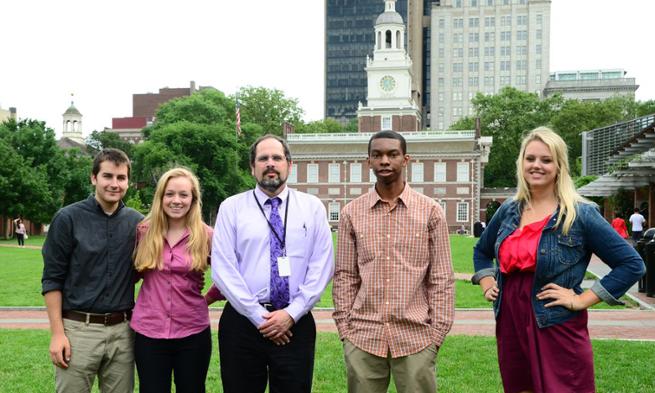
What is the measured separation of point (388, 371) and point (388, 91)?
67.1 meters

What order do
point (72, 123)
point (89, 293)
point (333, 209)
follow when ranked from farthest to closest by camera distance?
point (72, 123) < point (333, 209) < point (89, 293)

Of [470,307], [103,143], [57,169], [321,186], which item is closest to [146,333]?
[470,307]

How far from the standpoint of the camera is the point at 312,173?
6475 cm

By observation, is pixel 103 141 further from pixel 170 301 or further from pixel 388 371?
pixel 388 371

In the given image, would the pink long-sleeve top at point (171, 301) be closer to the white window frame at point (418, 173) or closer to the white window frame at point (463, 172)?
the white window frame at point (418, 173)

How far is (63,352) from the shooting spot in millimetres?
4434

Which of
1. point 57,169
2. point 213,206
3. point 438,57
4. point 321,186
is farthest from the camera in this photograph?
point 438,57

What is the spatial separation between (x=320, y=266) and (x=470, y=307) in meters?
8.48

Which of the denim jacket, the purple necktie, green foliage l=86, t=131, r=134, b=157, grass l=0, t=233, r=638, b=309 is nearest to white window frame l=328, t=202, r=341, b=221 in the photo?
green foliage l=86, t=131, r=134, b=157

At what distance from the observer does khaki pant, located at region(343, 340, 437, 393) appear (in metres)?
4.18

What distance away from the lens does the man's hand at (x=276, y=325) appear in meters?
4.25

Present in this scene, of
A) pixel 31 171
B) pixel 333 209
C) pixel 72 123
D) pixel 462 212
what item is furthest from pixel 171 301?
pixel 72 123

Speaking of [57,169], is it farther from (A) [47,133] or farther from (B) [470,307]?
(B) [470,307]

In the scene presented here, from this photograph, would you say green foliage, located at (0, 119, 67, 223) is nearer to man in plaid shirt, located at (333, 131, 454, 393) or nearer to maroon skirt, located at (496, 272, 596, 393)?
man in plaid shirt, located at (333, 131, 454, 393)
